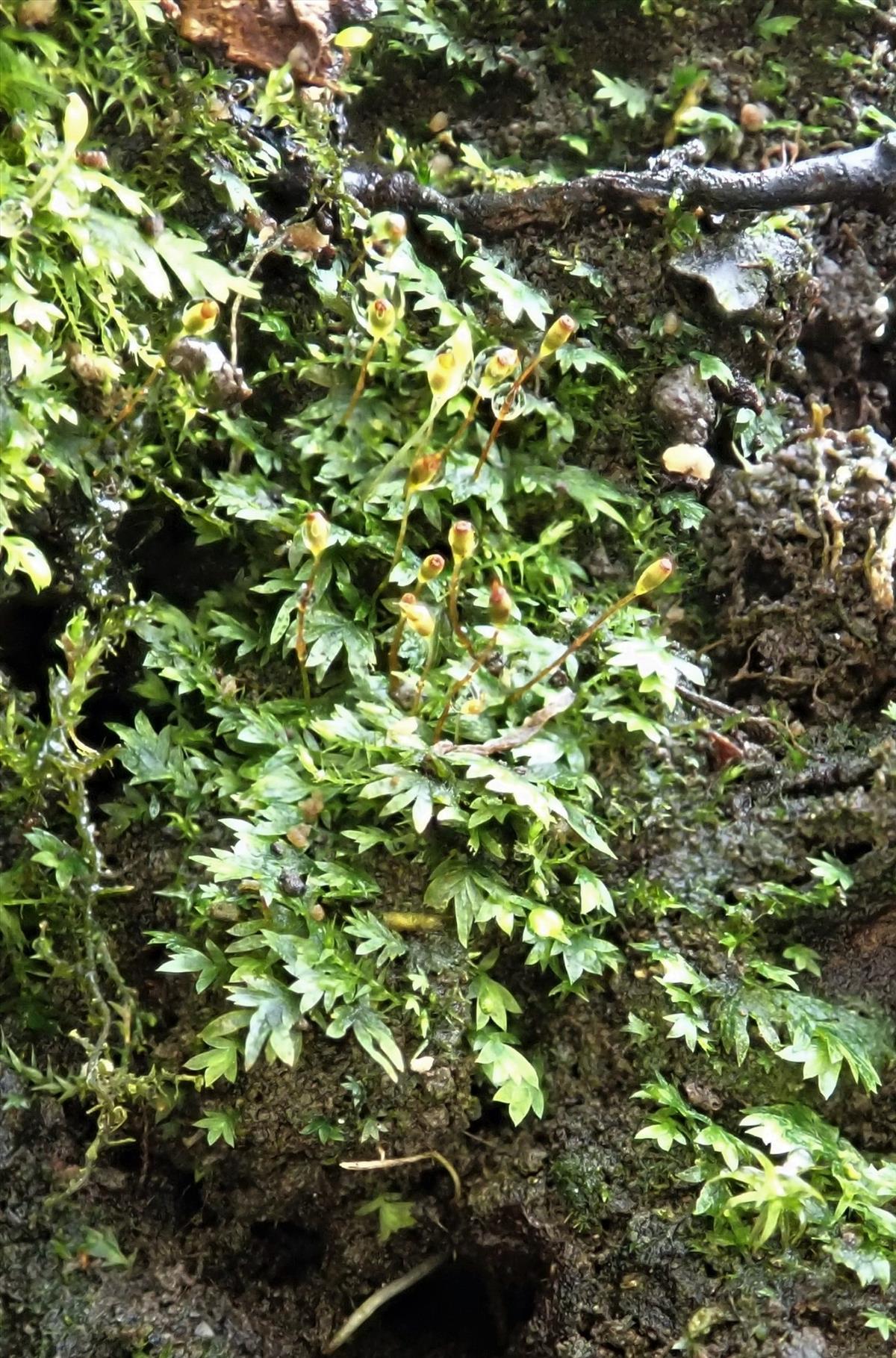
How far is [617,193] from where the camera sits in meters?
2.19

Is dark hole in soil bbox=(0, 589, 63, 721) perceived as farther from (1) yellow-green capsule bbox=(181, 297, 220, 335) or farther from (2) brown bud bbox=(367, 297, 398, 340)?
(2) brown bud bbox=(367, 297, 398, 340)

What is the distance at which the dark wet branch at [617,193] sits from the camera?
217 cm

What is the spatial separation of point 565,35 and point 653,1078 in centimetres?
228

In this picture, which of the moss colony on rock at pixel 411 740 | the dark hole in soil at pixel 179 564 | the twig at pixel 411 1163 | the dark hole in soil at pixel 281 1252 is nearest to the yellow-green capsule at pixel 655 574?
the moss colony on rock at pixel 411 740

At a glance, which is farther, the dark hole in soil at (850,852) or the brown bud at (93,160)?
the dark hole in soil at (850,852)

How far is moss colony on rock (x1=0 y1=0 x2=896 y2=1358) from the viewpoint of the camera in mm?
1726

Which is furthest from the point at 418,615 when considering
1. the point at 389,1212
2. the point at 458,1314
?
the point at 458,1314

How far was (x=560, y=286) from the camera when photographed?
221 centimetres

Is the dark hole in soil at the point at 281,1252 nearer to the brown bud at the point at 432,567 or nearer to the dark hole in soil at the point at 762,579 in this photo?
the brown bud at the point at 432,567

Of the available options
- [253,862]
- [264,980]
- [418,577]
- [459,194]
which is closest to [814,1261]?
[264,980]

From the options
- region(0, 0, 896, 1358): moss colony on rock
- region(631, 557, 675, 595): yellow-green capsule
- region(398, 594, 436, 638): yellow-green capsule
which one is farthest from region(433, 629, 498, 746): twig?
region(631, 557, 675, 595): yellow-green capsule

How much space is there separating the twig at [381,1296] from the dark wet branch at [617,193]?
6.80 feet

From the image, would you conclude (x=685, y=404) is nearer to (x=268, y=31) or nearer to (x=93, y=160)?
(x=268, y=31)

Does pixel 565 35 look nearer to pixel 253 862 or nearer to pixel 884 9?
pixel 884 9
